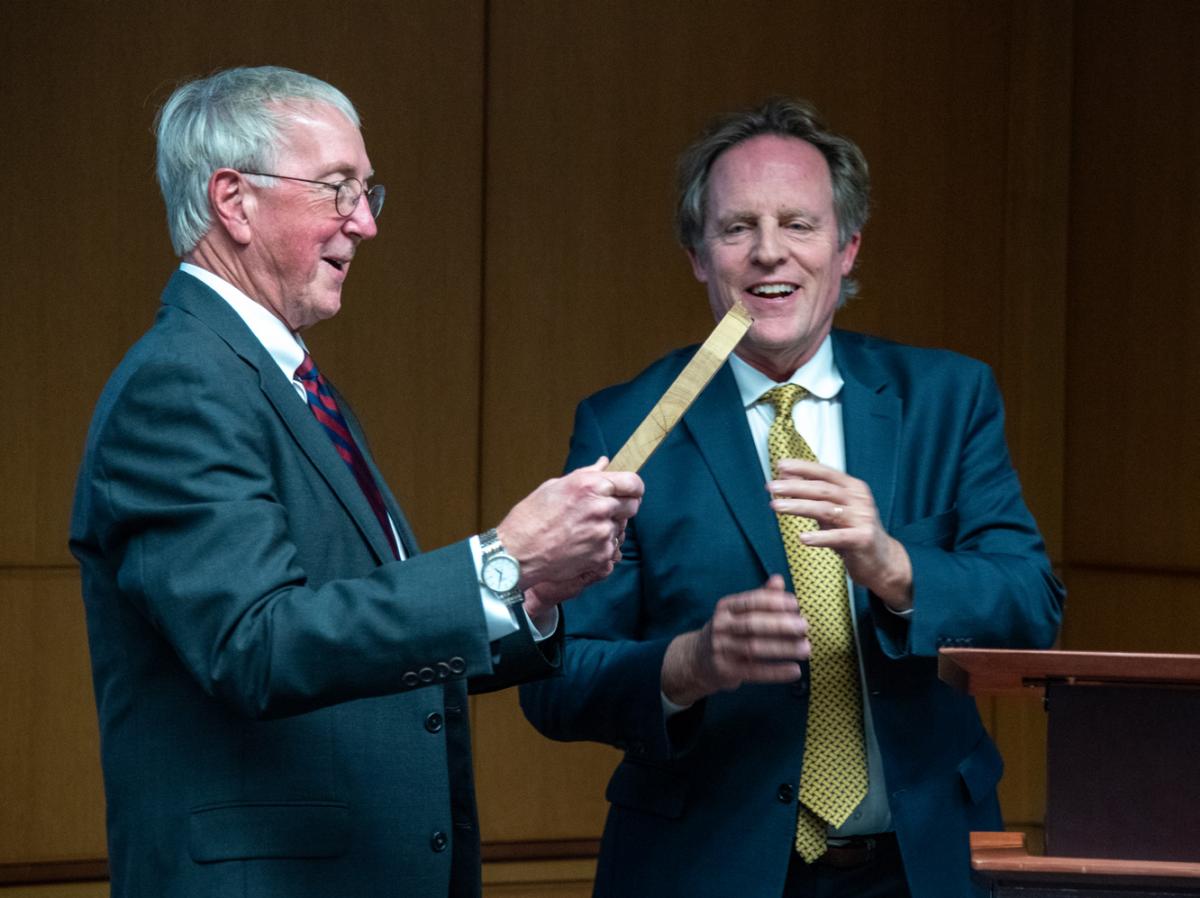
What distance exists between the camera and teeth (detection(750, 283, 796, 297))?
2.39 meters

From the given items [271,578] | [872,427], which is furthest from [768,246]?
[271,578]

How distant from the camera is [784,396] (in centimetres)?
237

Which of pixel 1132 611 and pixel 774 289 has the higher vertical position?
pixel 774 289

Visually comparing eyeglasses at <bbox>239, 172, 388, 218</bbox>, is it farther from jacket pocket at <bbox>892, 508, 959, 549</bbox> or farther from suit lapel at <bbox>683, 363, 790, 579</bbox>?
jacket pocket at <bbox>892, 508, 959, 549</bbox>

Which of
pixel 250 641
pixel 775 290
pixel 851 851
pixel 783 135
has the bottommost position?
pixel 851 851

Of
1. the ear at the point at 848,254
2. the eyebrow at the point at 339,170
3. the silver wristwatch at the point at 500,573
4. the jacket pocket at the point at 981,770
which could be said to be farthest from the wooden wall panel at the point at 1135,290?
the silver wristwatch at the point at 500,573

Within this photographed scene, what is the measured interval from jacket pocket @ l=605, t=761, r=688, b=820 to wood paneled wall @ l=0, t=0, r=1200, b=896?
1.84 meters

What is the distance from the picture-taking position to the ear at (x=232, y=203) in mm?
1966

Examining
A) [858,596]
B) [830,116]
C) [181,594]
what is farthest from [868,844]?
[830,116]

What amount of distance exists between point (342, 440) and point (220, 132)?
1.32 feet

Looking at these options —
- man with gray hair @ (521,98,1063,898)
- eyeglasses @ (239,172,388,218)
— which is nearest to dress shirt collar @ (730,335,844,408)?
man with gray hair @ (521,98,1063,898)

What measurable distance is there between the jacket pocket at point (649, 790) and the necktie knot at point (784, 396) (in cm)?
54

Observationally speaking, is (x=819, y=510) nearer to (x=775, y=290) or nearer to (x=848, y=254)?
(x=775, y=290)

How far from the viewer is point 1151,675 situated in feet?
4.89
